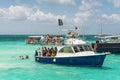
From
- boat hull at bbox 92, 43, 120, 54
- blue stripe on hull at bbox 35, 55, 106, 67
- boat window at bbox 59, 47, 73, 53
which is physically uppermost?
boat window at bbox 59, 47, 73, 53

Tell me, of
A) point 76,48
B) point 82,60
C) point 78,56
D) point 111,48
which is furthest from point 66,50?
point 111,48

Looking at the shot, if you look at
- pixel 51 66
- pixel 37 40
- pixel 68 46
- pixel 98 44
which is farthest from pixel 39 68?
pixel 37 40

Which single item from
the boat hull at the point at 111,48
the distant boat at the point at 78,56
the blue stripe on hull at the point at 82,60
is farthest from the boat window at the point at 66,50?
the boat hull at the point at 111,48

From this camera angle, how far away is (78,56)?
28.2 m

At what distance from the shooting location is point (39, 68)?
97.3 ft

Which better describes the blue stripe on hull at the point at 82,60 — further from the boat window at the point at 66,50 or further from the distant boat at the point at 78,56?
the boat window at the point at 66,50

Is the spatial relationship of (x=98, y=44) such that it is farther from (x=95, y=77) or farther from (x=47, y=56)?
(x=95, y=77)

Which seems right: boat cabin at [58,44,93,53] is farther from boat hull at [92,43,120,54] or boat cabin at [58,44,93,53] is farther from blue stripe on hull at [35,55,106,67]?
boat hull at [92,43,120,54]

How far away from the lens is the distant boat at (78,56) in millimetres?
28219

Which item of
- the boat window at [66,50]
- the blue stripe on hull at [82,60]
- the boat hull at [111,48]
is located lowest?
the boat hull at [111,48]

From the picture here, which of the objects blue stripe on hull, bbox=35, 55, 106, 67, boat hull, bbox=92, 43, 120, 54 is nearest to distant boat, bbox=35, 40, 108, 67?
blue stripe on hull, bbox=35, 55, 106, 67

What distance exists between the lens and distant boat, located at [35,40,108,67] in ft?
92.6

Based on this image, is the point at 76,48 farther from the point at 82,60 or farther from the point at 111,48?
the point at 111,48

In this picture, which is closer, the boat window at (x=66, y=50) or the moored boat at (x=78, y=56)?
the moored boat at (x=78, y=56)
